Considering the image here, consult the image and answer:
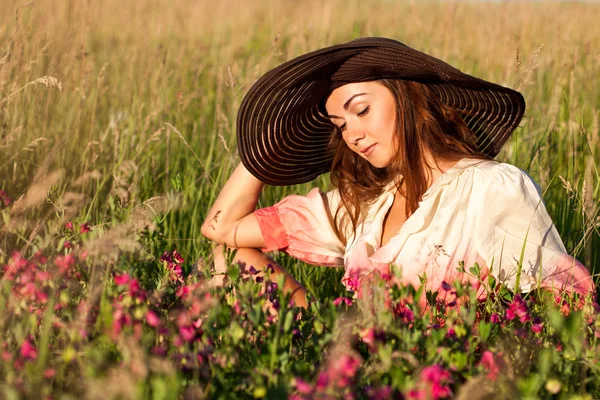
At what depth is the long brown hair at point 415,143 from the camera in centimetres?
331

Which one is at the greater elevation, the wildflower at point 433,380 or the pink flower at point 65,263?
the wildflower at point 433,380

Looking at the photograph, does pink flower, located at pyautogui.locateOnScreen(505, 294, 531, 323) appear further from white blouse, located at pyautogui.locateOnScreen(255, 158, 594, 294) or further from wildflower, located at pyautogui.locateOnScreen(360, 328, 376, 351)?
wildflower, located at pyautogui.locateOnScreen(360, 328, 376, 351)

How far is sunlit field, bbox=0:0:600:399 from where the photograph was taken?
184 centimetres

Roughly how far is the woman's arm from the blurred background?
0.15m

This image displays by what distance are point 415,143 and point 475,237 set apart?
48cm

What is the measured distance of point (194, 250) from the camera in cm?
399

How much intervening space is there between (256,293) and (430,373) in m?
0.64

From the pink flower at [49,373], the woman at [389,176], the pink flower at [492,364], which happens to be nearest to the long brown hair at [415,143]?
the woman at [389,176]

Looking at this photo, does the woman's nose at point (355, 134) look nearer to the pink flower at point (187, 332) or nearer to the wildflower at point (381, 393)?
the pink flower at point (187, 332)

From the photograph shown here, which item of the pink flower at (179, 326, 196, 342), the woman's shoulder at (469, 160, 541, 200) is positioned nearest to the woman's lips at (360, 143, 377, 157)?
the woman's shoulder at (469, 160, 541, 200)

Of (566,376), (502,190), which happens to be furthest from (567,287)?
(566,376)

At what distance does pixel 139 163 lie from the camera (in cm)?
426

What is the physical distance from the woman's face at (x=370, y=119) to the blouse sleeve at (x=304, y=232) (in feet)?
1.48

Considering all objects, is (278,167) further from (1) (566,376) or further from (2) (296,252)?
(1) (566,376)
